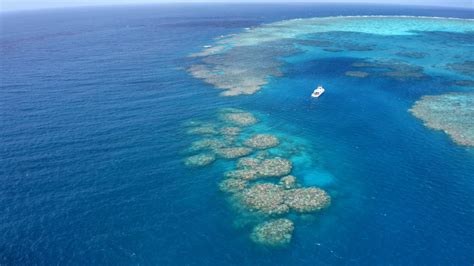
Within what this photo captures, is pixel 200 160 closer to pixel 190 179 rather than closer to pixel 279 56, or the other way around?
pixel 190 179

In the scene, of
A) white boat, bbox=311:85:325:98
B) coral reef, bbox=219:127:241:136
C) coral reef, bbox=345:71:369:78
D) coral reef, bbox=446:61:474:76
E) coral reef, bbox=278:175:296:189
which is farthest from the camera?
coral reef, bbox=446:61:474:76

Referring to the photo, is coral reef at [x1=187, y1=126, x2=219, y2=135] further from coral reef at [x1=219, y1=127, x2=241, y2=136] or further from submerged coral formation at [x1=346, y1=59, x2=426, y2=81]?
submerged coral formation at [x1=346, y1=59, x2=426, y2=81]

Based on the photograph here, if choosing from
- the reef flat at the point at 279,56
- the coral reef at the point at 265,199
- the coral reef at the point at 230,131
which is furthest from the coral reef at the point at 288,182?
the reef flat at the point at 279,56

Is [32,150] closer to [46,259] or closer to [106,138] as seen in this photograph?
[106,138]

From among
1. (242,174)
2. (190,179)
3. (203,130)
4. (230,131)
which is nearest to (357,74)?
(230,131)

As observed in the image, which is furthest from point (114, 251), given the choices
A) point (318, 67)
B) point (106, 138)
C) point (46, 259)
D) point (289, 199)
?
point (318, 67)

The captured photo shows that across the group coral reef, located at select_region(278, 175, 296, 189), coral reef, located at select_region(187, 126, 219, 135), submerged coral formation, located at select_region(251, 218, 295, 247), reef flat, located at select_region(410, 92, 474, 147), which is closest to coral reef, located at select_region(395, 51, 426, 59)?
reef flat, located at select_region(410, 92, 474, 147)
